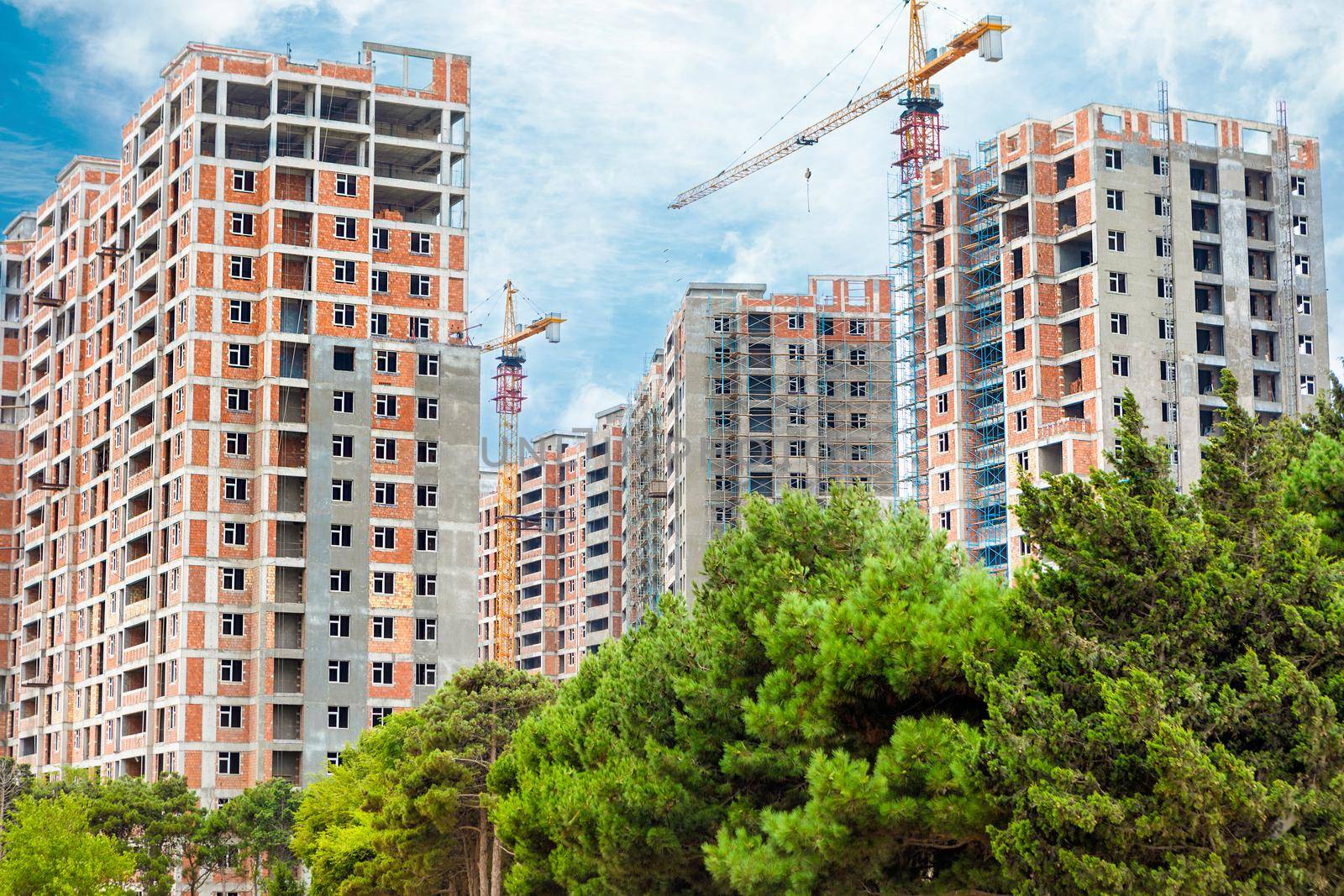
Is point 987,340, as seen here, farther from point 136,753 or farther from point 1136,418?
point 1136,418

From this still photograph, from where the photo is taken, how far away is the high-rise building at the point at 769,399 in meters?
115

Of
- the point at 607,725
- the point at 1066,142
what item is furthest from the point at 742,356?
the point at 607,725

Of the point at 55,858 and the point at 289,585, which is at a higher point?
the point at 289,585

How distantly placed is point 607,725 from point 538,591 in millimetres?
124975

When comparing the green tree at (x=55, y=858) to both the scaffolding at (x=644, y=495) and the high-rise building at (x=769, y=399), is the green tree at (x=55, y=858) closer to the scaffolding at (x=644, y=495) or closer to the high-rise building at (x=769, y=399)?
the high-rise building at (x=769, y=399)

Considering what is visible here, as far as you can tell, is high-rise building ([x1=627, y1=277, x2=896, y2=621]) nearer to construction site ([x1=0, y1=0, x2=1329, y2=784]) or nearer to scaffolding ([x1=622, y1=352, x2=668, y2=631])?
scaffolding ([x1=622, y1=352, x2=668, y2=631])

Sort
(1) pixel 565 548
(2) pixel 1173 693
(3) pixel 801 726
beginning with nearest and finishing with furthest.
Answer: (2) pixel 1173 693
(3) pixel 801 726
(1) pixel 565 548

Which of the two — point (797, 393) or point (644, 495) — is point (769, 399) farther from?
point (644, 495)

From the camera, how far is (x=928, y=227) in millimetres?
95750

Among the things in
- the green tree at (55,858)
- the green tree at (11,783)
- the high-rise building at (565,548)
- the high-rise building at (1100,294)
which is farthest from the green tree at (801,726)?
the high-rise building at (565,548)

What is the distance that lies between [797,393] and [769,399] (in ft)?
7.42

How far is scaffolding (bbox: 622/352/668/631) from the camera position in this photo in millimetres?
129375

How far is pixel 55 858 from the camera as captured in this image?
56312 millimetres

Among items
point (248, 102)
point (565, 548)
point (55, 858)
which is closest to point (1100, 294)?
point (248, 102)
